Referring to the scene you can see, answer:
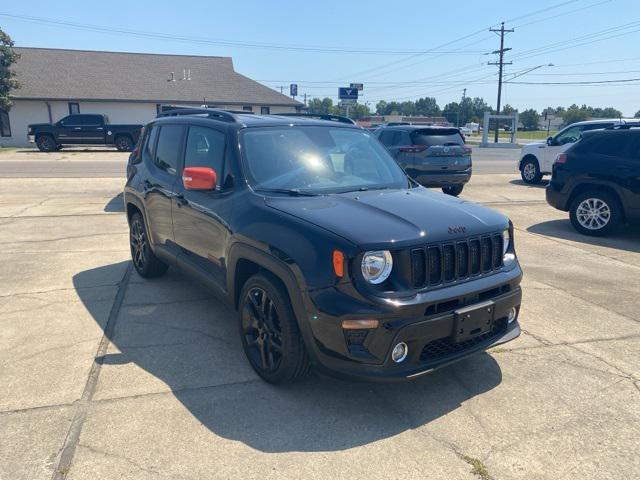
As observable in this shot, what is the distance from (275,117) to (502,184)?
12.7m

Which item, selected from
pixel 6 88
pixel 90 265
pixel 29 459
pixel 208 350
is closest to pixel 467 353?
pixel 208 350

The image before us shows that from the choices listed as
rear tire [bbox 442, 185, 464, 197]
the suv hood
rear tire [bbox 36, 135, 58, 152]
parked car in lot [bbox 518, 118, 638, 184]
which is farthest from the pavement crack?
rear tire [bbox 36, 135, 58, 152]

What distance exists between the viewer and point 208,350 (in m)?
4.12

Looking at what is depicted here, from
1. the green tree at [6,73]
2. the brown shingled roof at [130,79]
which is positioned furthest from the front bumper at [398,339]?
the brown shingled roof at [130,79]

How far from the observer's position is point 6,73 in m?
31.2

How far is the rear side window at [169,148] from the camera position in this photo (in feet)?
16.3

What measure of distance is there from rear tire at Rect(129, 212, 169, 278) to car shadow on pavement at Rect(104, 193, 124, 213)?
478 centimetres

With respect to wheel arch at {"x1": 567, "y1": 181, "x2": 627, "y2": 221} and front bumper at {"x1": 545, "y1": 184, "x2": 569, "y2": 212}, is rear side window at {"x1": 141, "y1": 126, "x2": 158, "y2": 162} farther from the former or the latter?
wheel arch at {"x1": 567, "y1": 181, "x2": 627, "y2": 221}

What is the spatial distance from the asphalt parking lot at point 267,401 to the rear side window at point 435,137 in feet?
21.7

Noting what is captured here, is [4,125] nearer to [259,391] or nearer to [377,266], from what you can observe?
[259,391]

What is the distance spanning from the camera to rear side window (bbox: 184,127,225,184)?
167 inches

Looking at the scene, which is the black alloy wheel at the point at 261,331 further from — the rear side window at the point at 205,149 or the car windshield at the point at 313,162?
the rear side window at the point at 205,149

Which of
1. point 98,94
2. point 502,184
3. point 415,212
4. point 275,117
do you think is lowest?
point 502,184

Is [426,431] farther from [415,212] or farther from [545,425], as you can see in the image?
[415,212]
